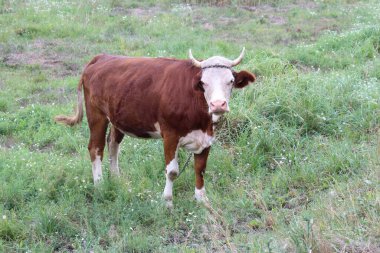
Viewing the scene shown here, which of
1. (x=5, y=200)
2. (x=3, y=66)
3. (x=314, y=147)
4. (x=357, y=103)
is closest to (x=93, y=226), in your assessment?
(x=5, y=200)

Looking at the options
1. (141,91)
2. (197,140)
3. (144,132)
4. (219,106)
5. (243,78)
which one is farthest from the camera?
(144,132)

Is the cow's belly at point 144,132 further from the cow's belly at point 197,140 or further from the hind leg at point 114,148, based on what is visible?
the hind leg at point 114,148

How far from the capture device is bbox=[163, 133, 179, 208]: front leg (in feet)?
20.1

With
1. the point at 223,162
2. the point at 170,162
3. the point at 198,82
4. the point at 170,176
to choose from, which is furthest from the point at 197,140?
the point at 223,162

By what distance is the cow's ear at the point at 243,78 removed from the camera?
5953mm

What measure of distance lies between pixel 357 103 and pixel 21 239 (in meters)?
4.90

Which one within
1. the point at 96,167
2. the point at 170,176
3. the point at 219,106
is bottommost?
the point at 96,167

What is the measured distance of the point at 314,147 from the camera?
23.6 ft

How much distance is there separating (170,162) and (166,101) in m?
0.66

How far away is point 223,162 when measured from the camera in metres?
7.01

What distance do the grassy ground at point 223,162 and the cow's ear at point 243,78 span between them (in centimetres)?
112

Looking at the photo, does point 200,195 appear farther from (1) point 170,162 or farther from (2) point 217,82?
(2) point 217,82

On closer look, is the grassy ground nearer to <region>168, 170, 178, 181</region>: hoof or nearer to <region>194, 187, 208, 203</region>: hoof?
<region>194, 187, 208, 203</region>: hoof

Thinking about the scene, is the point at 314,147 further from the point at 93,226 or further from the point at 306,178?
the point at 93,226
